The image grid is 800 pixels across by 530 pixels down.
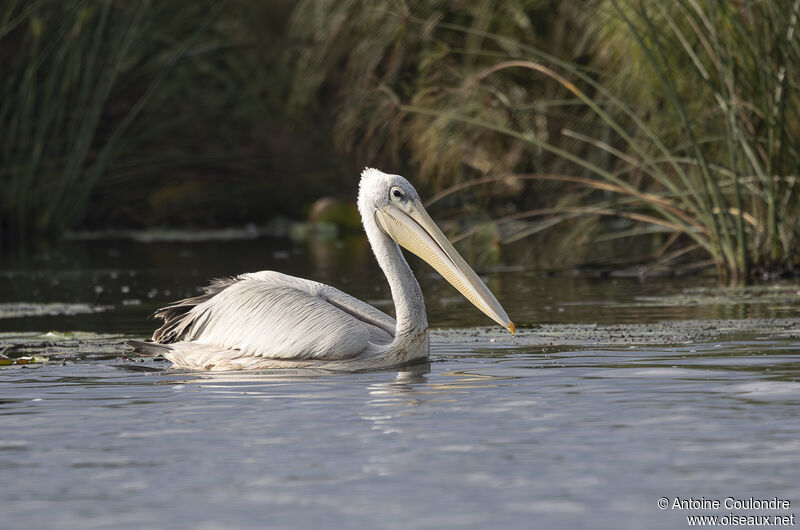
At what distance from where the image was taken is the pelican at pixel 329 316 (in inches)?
270

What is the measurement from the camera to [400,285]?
7.22 meters

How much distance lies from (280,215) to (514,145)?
11126 millimetres

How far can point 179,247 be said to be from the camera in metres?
20.2

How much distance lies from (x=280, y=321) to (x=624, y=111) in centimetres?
690

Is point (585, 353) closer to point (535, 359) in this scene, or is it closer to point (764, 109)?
point (535, 359)

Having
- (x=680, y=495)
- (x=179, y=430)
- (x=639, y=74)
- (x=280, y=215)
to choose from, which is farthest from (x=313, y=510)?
(x=280, y=215)

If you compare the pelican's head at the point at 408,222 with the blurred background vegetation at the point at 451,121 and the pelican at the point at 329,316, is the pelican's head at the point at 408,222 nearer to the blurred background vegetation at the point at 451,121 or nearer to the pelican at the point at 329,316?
the pelican at the point at 329,316

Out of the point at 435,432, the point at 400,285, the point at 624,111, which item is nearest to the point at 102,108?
the point at 624,111

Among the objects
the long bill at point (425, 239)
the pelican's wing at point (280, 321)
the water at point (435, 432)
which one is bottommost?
the water at point (435, 432)

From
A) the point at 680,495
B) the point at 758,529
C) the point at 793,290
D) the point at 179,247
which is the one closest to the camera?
the point at 758,529

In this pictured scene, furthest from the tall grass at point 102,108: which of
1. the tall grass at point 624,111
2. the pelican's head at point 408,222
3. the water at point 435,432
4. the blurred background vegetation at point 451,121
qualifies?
the pelican's head at point 408,222

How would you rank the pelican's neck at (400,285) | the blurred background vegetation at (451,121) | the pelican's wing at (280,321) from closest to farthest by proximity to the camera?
the pelican's wing at (280,321), the pelican's neck at (400,285), the blurred background vegetation at (451,121)

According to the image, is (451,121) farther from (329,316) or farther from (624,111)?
(329,316)

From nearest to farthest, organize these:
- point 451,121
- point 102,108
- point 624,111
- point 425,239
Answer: point 425,239
point 451,121
point 624,111
point 102,108
